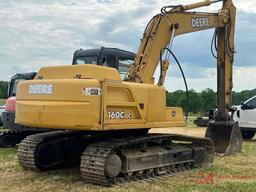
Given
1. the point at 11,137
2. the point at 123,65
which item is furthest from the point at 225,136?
the point at 11,137

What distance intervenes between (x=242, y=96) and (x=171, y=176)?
32.9 m

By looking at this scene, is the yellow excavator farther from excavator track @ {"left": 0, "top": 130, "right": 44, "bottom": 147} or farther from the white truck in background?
the white truck in background

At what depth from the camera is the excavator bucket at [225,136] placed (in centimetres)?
1212

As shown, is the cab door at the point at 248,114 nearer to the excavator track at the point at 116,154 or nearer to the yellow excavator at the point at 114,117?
the yellow excavator at the point at 114,117

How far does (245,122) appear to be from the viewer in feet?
56.2

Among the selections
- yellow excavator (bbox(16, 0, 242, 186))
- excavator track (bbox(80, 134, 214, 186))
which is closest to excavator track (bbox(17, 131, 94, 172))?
yellow excavator (bbox(16, 0, 242, 186))

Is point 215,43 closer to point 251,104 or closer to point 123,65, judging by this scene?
point 123,65

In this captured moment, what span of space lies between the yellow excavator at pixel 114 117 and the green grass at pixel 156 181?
283 millimetres

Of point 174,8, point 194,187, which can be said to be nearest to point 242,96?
point 174,8

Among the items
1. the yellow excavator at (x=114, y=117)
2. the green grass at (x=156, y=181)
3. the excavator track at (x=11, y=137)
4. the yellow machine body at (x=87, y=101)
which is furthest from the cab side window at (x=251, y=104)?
the yellow machine body at (x=87, y=101)

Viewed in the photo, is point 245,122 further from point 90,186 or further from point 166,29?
point 90,186

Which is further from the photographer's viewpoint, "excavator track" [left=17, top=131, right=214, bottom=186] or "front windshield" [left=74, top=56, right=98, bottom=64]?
"front windshield" [left=74, top=56, right=98, bottom=64]

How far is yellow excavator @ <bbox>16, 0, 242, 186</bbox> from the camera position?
25.5ft

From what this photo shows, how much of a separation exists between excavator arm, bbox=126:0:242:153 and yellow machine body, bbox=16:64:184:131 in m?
0.75
